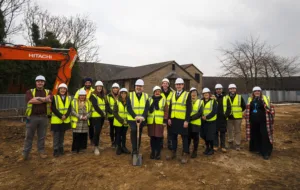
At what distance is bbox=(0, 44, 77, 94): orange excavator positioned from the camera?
22.7 feet

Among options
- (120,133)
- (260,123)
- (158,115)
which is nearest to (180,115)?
(158,115)

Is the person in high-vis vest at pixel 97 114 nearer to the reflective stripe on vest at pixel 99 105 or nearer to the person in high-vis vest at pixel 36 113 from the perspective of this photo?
the reflective stripe on vest at pixel 99 105

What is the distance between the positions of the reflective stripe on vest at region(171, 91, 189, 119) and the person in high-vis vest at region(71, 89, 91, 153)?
89.8 inches

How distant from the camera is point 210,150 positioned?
616cm

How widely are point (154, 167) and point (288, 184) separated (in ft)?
8.96

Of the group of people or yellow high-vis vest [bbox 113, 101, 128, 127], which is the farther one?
yellow high-vis vest [bbox 113, 101, 128, 127]

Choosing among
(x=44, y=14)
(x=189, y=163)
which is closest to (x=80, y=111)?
(x=189, y=163)

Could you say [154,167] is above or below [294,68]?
below

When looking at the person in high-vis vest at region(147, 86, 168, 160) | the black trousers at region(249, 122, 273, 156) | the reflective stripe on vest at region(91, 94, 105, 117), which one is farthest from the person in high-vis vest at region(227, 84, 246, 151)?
the reflective stripe on vest at region(91, 94, 105, 117)

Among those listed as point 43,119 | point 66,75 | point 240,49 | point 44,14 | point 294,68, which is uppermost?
point 44,14

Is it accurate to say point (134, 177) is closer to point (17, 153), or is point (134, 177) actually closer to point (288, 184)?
point (288, 184)

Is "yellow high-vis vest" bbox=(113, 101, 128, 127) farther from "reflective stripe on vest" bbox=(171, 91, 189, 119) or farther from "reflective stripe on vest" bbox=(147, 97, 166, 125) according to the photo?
"reflective stripe on vest" bbox=(171, 91, 189, 119)

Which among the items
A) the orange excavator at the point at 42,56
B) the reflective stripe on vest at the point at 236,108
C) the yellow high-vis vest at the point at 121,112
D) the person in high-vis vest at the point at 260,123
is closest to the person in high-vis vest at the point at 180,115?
the yellow high-vis vest at the point at 121,112

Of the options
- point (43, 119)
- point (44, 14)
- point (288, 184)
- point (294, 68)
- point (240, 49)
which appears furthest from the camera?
point (294, 68)
